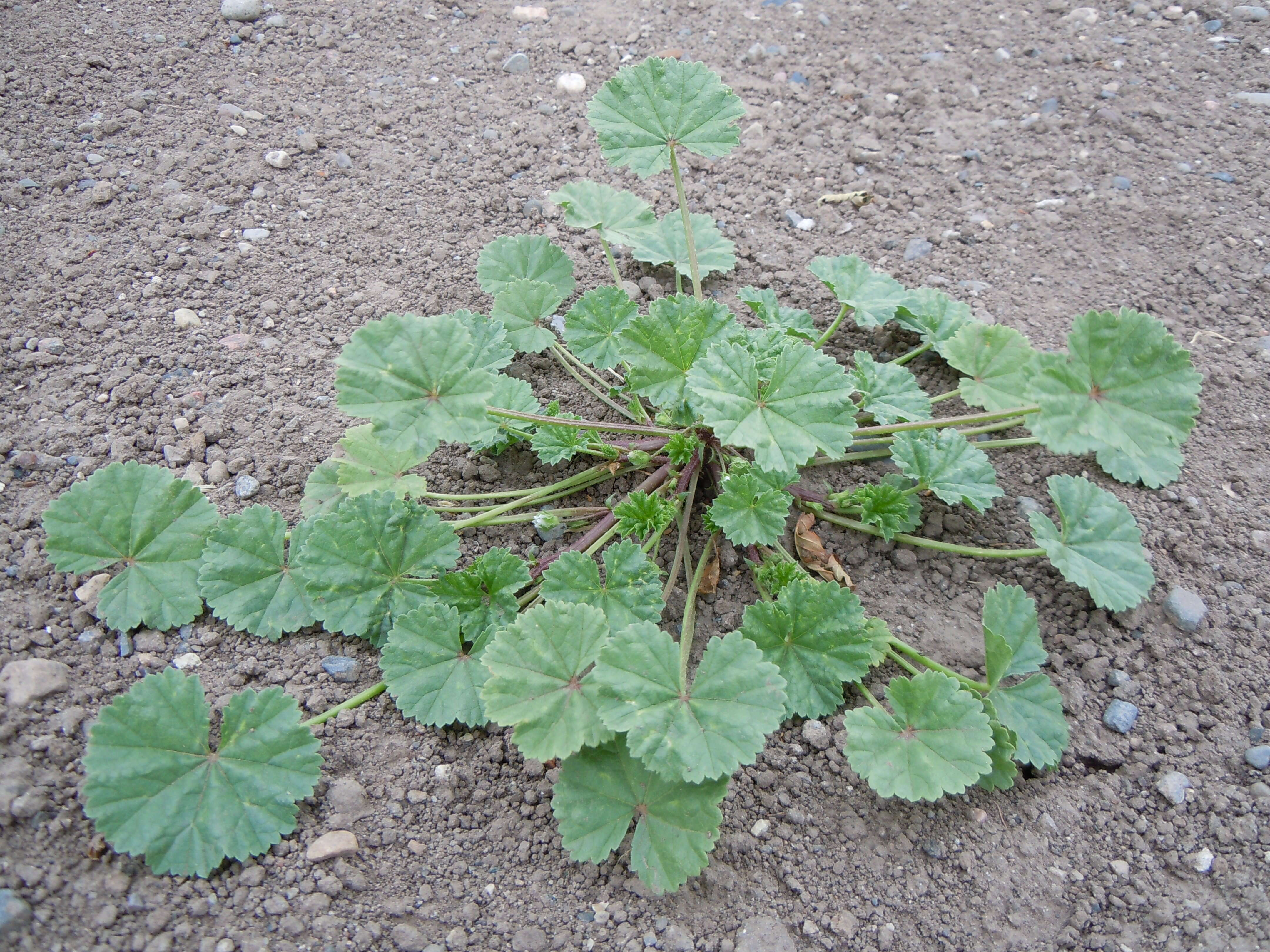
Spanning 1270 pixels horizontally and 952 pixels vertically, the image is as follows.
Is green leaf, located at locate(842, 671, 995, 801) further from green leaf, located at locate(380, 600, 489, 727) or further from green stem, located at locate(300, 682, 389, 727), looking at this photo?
green stem, located at locate(300, 682, 389, 727)

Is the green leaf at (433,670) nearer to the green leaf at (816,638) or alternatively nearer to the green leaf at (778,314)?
the green leaf at (816,638)

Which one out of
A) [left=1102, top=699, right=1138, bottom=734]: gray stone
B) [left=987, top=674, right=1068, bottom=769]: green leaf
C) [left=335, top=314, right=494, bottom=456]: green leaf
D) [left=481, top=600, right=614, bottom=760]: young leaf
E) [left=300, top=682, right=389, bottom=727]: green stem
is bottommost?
[left=300, top=682, right=389, bottom=727]: green stem

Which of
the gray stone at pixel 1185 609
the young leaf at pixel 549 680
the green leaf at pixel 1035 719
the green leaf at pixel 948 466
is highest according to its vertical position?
the green leaf at pixel 948 466

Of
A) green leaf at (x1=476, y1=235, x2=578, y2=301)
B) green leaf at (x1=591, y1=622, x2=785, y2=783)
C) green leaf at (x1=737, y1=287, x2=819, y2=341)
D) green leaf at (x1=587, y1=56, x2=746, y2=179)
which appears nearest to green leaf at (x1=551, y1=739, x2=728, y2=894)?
green leaf at (x1=591, y1=622, x2=785, y2=783)

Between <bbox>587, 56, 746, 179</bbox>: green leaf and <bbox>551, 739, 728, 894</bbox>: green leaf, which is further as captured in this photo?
<bbox>587, 56, 746, 179</bbox>: green leaf

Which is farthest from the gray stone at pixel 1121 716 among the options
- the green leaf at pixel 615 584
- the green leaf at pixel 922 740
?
the green leaf at pixel 615 584

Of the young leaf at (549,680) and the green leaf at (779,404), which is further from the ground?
the green leaf at (779,404)

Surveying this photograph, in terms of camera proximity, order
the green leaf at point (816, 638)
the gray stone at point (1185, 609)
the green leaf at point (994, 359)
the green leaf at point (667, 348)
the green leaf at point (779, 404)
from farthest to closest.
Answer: the green leaf at point (994, 359)
the gray stone at point (1185, 609)
the green leaf at point (667, 348)
the green leaf at point (816, 638)
the green leaf at point (779, 404)
